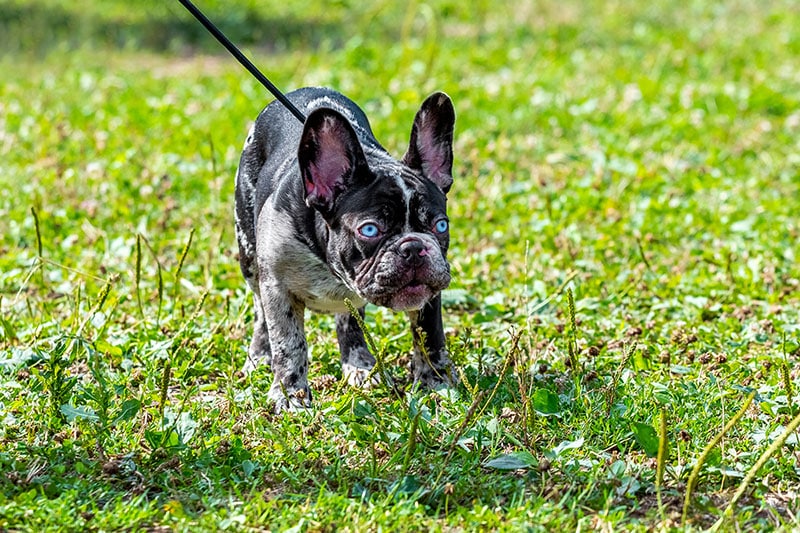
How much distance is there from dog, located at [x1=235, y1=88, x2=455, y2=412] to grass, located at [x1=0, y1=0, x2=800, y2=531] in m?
0.19

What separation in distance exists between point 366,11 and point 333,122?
33.8 ft

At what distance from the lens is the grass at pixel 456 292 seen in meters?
4.31

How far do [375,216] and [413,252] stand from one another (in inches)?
9.2

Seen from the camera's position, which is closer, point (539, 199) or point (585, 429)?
point (585, 429)

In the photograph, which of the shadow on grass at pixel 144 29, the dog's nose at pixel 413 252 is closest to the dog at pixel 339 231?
the dog's nose at pixel 413 252

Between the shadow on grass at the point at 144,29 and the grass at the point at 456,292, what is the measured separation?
0.07 metres

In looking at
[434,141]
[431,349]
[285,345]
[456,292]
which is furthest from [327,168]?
[456,292]

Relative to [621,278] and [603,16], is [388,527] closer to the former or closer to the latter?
[621,278]

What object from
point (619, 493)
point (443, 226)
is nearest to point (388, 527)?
point (619, 493)

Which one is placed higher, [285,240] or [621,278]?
[285,240]

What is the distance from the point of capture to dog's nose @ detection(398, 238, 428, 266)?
4570 mm

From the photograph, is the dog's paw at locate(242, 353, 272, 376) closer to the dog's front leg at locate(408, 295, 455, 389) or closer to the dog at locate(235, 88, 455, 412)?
the dog at locate(235, 88, 455, 412)

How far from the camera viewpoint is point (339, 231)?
4785mm

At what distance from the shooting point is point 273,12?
14609mm
